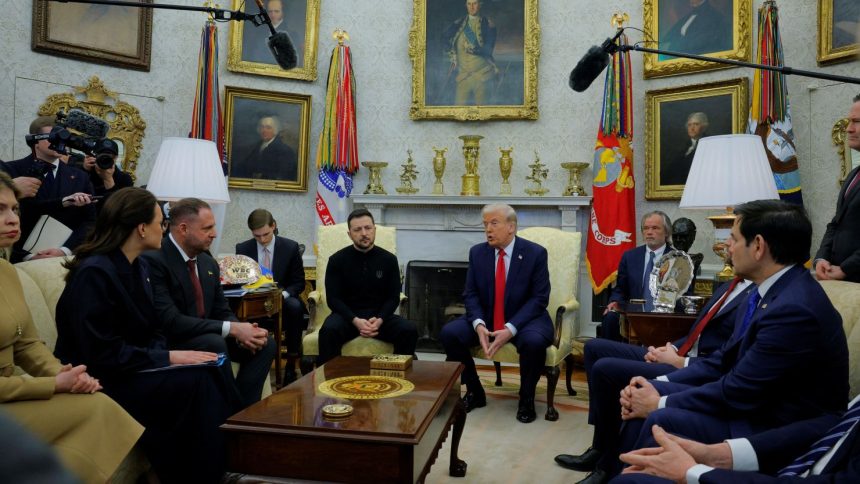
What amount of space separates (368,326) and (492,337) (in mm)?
930

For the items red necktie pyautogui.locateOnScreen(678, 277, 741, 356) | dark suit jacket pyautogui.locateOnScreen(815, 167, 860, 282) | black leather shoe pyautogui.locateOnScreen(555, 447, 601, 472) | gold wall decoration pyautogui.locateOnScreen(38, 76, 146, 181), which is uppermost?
gold wall decoration pyautogui.locateOnScreen(38, 76, 146, 181)

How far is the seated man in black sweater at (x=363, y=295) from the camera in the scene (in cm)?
466

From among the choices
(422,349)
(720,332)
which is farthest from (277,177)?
(720,332)

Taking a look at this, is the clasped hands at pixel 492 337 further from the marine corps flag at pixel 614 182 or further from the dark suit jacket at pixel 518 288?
the marine corps flag at pixel 614 182

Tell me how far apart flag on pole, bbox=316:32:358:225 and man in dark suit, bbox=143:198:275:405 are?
10.9ft

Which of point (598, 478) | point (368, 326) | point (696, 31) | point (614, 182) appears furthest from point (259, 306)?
point (696, 31)

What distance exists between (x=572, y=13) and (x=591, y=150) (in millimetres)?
1640

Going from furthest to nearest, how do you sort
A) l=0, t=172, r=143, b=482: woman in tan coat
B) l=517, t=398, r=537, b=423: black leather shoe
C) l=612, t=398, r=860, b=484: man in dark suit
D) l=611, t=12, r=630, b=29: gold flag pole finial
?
l=611, t=12, r=630, b=29: gold flag pole finial
l=517, t=398, r=537, b=423: black leather shoe
l=0, t=172, r=143, b=482: woman in tan coat
l=612, t=398, r=860, b=484: man in dark suit

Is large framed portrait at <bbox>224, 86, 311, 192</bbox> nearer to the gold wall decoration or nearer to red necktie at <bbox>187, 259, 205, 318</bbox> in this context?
the gold wall decoration

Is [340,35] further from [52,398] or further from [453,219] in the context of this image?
[52,398]

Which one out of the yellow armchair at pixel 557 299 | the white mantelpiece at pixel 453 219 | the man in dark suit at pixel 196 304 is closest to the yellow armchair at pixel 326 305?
the yellow armchair at pixel 557 299

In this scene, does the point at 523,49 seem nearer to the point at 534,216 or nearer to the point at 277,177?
the point at 534,216

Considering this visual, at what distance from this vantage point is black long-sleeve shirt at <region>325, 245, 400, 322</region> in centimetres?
493

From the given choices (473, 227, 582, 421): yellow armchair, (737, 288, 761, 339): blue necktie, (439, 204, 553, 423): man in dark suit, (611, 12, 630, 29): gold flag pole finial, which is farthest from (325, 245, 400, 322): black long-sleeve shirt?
(611, 12, 630, 29): gold flag pole finial
